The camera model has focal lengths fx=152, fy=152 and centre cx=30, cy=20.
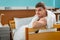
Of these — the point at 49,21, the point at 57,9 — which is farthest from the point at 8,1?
the point at 49,21

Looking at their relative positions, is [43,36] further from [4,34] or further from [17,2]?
[17,2]

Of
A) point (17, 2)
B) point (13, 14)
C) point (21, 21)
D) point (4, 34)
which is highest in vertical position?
point (17, 2)

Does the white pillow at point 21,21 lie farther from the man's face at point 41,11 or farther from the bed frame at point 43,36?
the bed frame at point 43,36

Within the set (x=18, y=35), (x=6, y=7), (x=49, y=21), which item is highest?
(x=6, y=7)

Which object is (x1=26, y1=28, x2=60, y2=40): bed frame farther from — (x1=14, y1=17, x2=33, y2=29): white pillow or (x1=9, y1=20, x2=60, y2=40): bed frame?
(x1=14, y1=17, x2=33, y2=29): white pillow

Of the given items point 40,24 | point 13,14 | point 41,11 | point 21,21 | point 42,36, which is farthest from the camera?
point 13,14

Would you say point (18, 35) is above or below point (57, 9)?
below

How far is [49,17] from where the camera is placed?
2588 millimetres

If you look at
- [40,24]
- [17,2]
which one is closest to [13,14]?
[17,2]

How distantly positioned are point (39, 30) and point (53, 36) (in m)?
0.26

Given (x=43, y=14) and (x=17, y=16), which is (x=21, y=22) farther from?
(x=43, y=14)

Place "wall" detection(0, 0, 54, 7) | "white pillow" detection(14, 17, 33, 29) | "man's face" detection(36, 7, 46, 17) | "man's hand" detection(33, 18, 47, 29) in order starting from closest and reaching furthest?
"man's hand" detection(33, 18, 47, 29)
"man's face" detection(36, 7, 46, 17)
"white pillow" detection(14, 17, 33, 29)
"wall" detection(0, 0, 54, 7)

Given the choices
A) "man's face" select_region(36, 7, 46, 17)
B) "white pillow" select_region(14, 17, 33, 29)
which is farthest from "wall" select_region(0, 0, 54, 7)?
"man's face" select_region(36, 7, 46, 17)

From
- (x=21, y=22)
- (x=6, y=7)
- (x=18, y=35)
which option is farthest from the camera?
(x=6, y=7)
